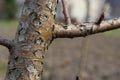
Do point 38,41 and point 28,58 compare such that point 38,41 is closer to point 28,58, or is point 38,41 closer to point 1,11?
point 28,58

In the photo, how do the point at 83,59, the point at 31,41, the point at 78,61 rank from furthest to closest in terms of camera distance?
the point at 78,61, the point at 83,59, the point at 31,41

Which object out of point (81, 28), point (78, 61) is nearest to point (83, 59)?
point (78, 61)

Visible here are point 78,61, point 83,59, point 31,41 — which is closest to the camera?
point 31,41

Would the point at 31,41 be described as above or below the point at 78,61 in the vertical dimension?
above

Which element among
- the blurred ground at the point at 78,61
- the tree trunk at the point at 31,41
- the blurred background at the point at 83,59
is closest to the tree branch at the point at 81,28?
the tree trunk at the point at 31,41

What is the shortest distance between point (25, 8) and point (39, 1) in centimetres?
4

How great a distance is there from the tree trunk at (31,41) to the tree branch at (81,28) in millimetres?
29

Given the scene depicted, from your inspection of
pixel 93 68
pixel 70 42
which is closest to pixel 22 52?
pixel 93 68

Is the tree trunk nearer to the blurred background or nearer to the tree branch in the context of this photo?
the tree branch

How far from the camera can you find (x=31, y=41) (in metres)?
1.05

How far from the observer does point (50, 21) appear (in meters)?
1.07

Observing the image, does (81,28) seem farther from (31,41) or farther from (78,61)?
(78,61)

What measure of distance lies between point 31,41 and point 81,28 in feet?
0.43

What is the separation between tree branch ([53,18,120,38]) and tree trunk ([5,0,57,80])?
0.09 feet
